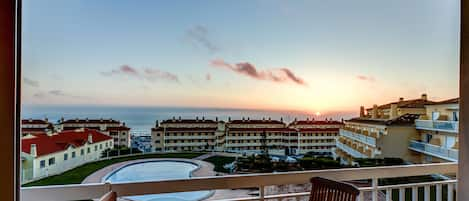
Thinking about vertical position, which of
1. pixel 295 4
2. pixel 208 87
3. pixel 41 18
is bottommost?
pixel 208 87

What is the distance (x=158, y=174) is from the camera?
2436mm

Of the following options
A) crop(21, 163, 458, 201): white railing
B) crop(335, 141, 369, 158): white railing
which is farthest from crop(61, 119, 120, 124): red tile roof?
crop(335, 141, 369, 158): white railing

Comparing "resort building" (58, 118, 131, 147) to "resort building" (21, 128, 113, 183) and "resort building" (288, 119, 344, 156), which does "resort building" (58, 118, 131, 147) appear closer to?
"resort building" (21, 128, 113, 183)

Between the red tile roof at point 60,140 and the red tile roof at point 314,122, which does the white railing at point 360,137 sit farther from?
the red tile roof at point 60,140

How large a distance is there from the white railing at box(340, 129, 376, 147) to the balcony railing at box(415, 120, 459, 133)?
17.2 inches

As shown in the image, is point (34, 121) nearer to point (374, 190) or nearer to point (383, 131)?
point (374, 190)

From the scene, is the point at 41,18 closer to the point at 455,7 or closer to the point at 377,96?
the point at 377,96

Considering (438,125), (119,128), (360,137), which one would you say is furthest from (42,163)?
(438,125)

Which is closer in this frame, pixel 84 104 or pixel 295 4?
pixel 84 104

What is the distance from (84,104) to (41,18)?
61 centimetres

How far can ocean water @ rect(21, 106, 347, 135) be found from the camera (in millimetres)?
2330

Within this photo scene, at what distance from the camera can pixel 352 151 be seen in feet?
9.53

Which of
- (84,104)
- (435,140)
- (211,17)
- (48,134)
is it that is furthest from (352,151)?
(48,134)

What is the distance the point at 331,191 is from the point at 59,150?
5.78 feet
